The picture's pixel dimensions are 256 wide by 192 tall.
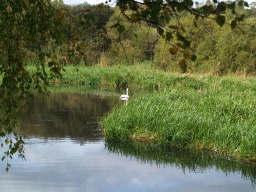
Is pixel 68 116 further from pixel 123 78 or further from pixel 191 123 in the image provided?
pixel 123 78

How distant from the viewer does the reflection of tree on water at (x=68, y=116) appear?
12.1 meters

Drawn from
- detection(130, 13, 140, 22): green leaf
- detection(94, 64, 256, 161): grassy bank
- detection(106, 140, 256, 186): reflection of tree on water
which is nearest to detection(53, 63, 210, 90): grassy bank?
detection(94, 64, 256, 161): grassy bank

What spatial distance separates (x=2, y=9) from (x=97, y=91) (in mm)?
18729

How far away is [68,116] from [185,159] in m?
6.09

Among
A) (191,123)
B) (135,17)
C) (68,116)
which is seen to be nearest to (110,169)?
(191,123)

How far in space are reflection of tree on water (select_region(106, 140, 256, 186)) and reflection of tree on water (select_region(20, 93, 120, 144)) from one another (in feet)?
4.47

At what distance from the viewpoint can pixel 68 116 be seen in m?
14.9

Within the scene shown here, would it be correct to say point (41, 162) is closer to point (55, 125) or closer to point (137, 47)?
point (55, 125)

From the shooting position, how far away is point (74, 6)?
40.8m

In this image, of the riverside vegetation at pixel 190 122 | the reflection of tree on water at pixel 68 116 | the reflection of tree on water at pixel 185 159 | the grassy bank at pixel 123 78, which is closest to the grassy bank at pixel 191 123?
the riverside vegetation at pixel 190 122

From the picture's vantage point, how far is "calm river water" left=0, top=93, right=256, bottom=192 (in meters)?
8.20

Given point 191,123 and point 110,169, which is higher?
point 191,123

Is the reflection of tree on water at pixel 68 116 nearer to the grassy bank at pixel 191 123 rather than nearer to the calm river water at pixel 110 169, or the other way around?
the calm river water at pixel 110 169

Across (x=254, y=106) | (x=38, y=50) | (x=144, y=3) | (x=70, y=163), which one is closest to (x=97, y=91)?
(x=254, y=106)
